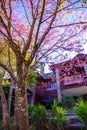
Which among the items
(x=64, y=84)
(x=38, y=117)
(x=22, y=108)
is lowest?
(x=38, y=117)

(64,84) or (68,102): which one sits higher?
(64,84)

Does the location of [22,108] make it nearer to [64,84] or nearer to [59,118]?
[59,118]

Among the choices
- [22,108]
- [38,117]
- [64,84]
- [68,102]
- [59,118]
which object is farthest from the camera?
[64,84]

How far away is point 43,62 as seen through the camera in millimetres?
9445

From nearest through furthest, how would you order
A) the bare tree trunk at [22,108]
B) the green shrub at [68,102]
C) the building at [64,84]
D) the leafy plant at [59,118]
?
the bare tree trunk at [22,108], the leafy plant at [59,118], the green shrub at [68,102], the building at [64,84]

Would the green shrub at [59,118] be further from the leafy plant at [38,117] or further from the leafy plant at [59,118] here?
the leafy plant at [38,117]

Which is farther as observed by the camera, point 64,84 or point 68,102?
point 64,84

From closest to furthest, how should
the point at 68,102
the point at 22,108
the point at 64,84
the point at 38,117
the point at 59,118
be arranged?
the point at 22,108
the point at 59,118
the point at 38,117
the point at 68,102
the point at 64,84

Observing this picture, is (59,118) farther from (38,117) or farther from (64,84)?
(64,84)

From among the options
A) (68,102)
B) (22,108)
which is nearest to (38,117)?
(22,108)

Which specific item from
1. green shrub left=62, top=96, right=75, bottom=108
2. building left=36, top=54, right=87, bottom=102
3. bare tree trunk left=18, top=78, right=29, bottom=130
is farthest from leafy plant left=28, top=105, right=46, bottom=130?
building left=36, top=54, right=87, bottom=102

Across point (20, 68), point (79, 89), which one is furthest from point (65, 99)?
point (20, 68)

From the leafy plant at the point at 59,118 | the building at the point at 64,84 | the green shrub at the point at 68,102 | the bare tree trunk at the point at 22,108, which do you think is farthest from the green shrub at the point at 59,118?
the building at the point at 64,84

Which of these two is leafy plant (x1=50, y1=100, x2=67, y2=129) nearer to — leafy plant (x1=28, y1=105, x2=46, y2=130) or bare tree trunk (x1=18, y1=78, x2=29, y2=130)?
leafy plant (x1=28, y1=105, x2=46, y2=130)
